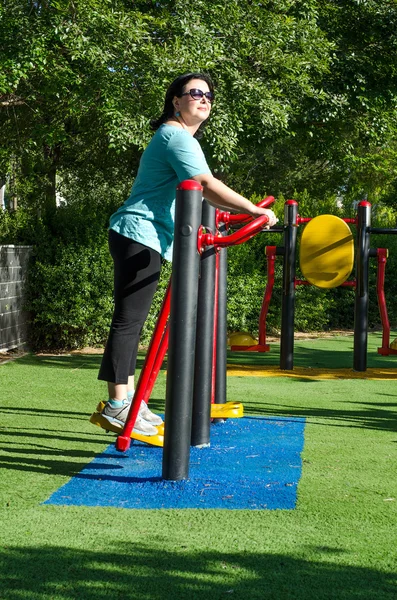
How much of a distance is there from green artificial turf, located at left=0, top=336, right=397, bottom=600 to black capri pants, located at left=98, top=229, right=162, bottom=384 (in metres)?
0.52

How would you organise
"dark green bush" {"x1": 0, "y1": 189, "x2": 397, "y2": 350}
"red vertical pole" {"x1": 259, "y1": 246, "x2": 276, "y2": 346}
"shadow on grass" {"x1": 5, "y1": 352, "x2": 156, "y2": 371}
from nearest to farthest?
"red vertical pole" {"x1": 259, "y1": 246, "x2": 276, "y2": 346} → "shadow on grass" {"x1": 5, "y1": 352, "x2": 156, "y2": 371} → "dark green bush" {"x1": 0, "y1": 189, "x2": 397, "y2": 350}

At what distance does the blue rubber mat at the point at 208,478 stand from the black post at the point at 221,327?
43 cm

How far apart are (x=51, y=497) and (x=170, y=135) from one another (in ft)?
5.73

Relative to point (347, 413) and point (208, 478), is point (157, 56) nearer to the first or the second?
point (347, 413)

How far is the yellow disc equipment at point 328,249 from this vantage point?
26.8 feet

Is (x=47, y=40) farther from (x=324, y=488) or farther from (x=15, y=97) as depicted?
(x=324, y=488)

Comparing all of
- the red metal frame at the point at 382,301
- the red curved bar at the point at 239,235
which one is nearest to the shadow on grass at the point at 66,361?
the red metal frame at the point at 382,301

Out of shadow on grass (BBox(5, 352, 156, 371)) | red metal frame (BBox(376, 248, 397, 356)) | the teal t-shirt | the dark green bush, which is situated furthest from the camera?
the dark green bush

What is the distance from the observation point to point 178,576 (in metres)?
2.46

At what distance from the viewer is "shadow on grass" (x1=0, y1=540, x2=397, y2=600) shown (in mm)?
2330

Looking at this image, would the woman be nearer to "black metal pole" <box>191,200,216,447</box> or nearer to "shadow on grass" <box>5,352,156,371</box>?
"black metal pole" <box>191,200,216,447</box>

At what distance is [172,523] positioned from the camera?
3021 millimetres

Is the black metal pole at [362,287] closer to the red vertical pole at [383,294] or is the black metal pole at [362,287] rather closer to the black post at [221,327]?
the red vertical pole at [383,294]

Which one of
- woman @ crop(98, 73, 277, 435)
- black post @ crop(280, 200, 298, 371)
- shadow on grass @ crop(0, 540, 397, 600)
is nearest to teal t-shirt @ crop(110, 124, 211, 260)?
woman @ crop(98, 73, 277, 435)
